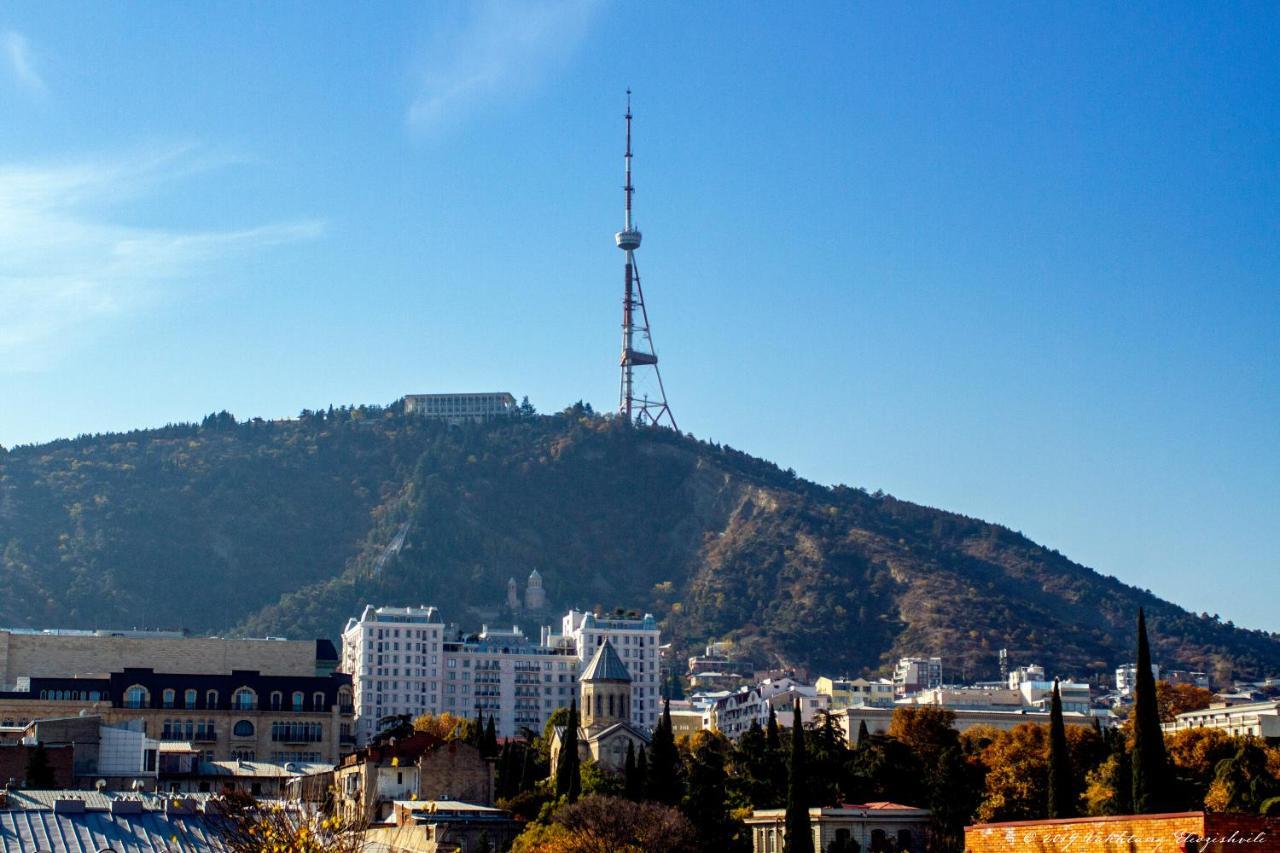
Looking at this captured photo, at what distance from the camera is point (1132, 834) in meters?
37.3

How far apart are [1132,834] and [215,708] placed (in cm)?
11375

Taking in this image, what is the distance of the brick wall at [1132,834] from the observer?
35.5 meters

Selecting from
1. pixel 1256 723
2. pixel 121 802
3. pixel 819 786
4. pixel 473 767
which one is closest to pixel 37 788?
pixel 121 802

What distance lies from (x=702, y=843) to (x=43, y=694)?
62.2m

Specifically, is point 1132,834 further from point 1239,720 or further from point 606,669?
point 1239,720

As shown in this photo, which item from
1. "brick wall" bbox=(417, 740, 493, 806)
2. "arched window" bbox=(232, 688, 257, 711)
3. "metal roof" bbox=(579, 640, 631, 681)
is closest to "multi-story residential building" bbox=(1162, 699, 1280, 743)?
"metal roof" bbox=(579, 640, 631, 681)

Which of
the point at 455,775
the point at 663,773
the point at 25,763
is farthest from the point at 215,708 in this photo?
the point at 25,763

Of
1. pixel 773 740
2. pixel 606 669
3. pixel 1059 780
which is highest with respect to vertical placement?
pixel 606 669

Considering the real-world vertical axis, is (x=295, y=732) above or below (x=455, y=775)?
above

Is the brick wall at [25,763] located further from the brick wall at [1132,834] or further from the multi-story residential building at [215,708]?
the brick wall at [1132,834]

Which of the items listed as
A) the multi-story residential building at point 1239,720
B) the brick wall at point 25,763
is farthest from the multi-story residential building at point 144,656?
the multi-story residential building at point 1239,720

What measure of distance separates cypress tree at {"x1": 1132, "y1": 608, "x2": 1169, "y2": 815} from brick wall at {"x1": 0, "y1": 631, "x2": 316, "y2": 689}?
318ft

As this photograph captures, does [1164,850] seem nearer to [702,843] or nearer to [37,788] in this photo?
[37,788]

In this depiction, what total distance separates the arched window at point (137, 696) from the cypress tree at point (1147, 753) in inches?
3314
